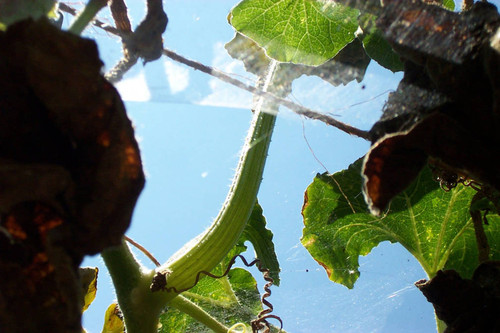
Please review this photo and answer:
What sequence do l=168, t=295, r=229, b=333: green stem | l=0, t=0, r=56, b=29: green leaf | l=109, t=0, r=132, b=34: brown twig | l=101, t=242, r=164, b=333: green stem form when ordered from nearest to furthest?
l=0, t=0, r=56, b=29: green leaf → l=109, t=0, r=132, b=34: brown twig → l=101, t=242, r=164, b=333: green stem → l=168, t=295, r=229, b=333: green stem

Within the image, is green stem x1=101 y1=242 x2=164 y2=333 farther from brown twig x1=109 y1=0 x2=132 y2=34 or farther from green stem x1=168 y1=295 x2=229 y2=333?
brown twig x1=109 y1=0 x2=132 y2=34

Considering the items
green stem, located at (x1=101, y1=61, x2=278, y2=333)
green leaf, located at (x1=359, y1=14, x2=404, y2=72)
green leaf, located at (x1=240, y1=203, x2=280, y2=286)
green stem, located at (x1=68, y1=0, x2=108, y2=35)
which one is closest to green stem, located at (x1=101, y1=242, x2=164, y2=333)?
green stem, located at (x1=101, y1=61, x2=278, y2=333)

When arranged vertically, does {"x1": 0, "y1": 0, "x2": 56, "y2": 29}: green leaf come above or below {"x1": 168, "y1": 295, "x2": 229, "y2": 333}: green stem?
above

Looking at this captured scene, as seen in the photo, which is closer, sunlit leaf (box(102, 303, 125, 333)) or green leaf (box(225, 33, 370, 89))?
green leaf (box(225, 33, 370, 89))

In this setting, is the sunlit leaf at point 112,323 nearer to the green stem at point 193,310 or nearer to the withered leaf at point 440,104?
the green stem at point 193,310

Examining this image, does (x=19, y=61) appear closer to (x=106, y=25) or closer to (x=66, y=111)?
(x=66, y=111)

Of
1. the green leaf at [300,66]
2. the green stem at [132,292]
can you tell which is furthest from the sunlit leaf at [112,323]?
the green leaf at [300,66]
